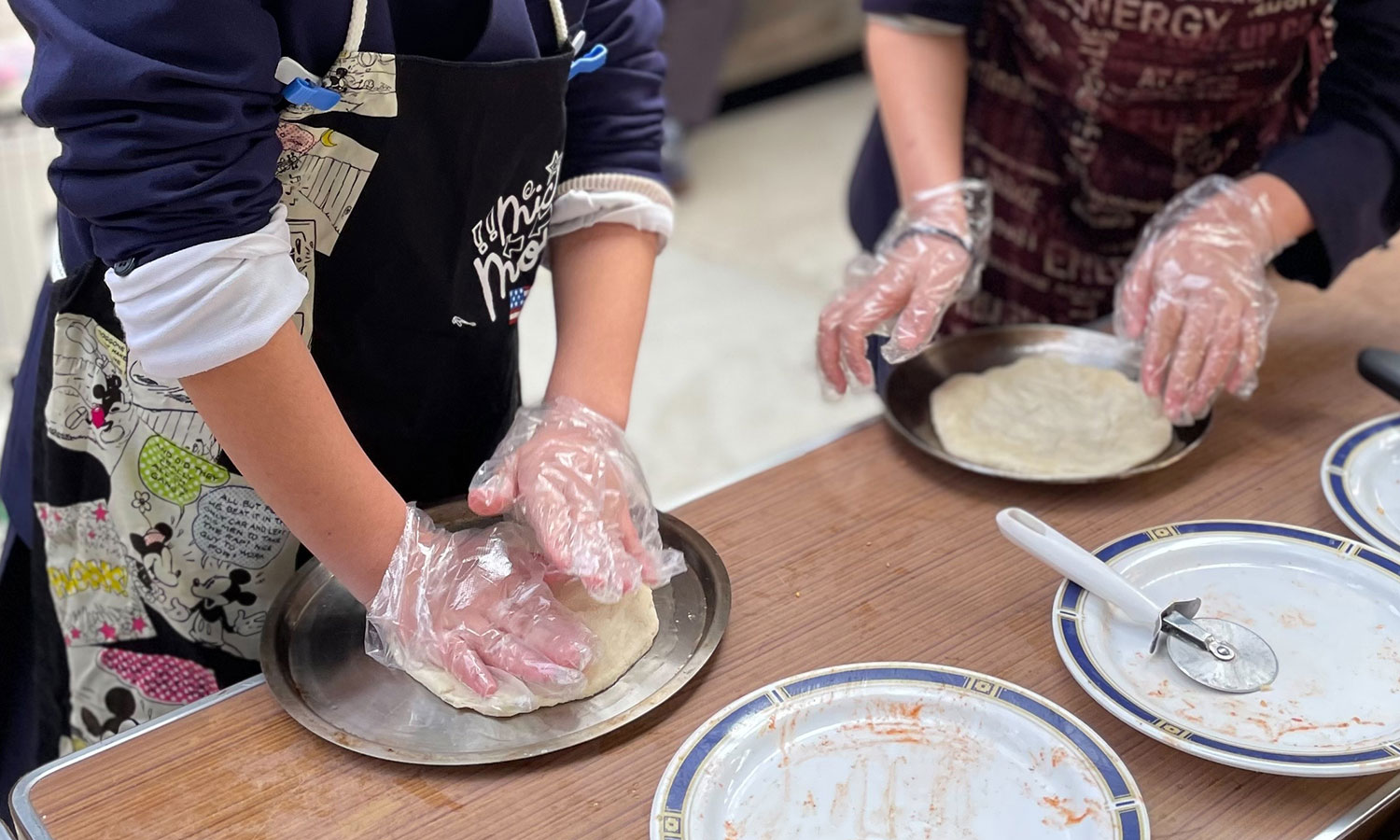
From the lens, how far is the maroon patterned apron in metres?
1.32

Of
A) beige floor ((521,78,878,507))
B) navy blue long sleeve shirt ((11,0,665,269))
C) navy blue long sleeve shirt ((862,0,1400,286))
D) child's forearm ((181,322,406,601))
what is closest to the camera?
navy blue long sleeve shirt ((11,0,665,269))

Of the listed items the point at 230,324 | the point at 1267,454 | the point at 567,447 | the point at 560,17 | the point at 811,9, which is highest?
the point at 560,17

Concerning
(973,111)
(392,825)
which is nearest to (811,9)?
(973,111)

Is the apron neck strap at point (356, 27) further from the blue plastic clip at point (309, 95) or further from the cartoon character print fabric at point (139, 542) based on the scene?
the cartoon character print fabric at point (139, 542)

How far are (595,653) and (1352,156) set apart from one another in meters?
0.97

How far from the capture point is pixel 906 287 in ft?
4.13

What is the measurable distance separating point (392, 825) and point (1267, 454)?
846 mm

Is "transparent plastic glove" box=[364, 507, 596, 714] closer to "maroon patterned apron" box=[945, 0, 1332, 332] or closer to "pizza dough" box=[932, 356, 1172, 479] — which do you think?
"pizza dough" box=[932, 356, 1172, 479]

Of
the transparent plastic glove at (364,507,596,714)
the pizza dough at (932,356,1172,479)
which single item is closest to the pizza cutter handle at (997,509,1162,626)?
the pizza dough at (932,356,1172,479)

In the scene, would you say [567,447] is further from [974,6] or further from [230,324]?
[974,6]

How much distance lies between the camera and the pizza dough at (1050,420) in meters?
1.12

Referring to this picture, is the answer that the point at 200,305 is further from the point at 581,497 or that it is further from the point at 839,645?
the point at 839,645

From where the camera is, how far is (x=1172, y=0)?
1286mm

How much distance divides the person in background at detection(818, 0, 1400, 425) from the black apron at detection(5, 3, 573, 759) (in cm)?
37
